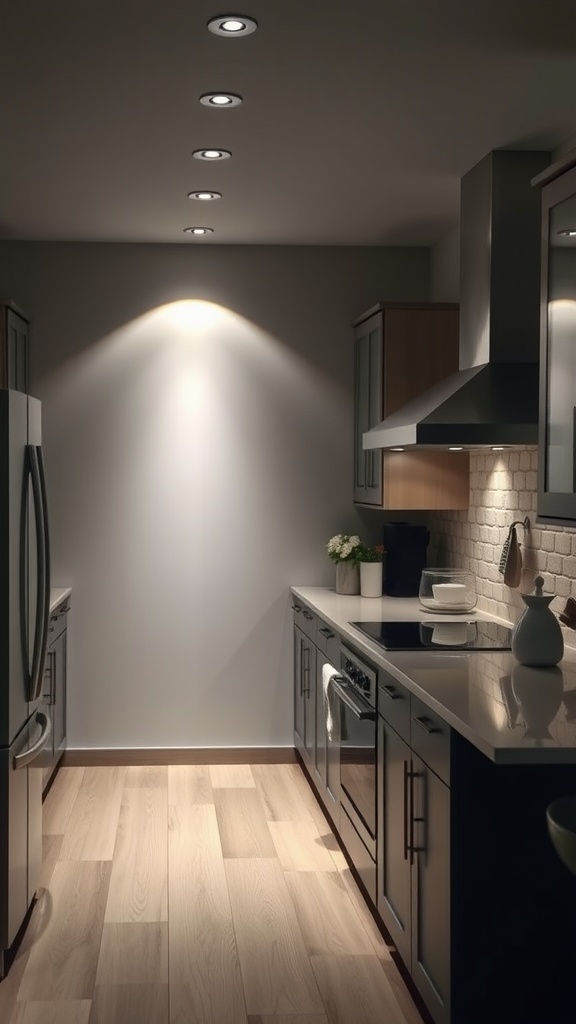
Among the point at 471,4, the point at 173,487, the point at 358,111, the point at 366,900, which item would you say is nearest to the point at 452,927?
the point at 366,900

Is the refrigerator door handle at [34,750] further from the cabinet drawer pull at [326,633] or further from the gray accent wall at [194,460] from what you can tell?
the gray accent wall at [194,460]

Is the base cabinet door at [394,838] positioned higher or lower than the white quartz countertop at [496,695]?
lower

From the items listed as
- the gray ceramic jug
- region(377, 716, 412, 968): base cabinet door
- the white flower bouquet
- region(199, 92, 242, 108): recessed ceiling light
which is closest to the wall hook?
the gray ceramic jug

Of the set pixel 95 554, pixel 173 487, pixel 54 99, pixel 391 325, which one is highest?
pixel 54 99

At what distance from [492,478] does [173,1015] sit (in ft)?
8.45

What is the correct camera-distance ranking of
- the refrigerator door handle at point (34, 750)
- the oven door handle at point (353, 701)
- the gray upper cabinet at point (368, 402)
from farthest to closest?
the gray upper cabinet at point (368, 402) < the oven door handle at point (353, 701) < the refrigerator door handle at point (34, 750)

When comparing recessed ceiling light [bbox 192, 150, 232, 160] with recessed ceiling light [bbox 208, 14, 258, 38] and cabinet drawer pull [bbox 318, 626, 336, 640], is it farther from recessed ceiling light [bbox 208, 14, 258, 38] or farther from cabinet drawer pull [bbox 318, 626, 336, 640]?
cabinet drawer pull [bbox 318, 626, 336, 640]

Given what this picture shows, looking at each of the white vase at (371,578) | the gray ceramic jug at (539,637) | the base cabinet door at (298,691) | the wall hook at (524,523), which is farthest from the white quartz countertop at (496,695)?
the base cabinet door at (298,691)

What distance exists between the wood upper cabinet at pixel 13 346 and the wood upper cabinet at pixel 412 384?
1702 mm

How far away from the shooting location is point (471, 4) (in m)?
2.82

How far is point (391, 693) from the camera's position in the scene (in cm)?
332

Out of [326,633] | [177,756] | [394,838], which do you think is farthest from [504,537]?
[177,756]

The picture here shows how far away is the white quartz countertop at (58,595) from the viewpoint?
5.00 m

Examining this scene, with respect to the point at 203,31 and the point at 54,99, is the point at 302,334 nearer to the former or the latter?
the point at 54,99
